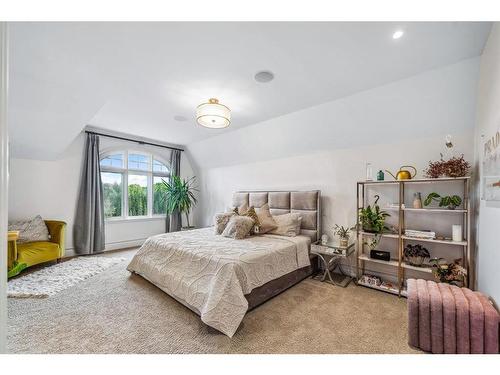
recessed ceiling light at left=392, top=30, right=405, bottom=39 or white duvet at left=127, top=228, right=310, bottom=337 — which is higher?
recessed ceiling light at left=392, top=30, right=405, bottom=39

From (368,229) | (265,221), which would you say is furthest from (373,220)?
(265,221)

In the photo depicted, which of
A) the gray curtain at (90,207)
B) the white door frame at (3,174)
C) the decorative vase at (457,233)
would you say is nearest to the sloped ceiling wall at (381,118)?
the decorative vase at (457,233)

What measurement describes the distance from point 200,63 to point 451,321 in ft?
10.0

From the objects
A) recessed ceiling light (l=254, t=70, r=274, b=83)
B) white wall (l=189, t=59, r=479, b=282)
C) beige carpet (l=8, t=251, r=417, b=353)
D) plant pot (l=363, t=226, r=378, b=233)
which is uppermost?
recessed ceiling light (l=254, t=70, r=274, b=83)

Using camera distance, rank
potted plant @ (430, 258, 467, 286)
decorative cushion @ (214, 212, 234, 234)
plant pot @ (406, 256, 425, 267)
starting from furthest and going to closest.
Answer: decorative cushion @ (214, 212, 234, 234) < plant pot @ (406, 256, 425, 267) < potted plant @ (430, 258, 467, 286)

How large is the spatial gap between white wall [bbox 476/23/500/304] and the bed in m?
1.80

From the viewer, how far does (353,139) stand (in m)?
3.22

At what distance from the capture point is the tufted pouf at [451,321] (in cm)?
137

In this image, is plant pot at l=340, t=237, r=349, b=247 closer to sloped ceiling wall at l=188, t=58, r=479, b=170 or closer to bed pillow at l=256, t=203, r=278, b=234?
bed pillow at l=256, t=203, r=278, b=234

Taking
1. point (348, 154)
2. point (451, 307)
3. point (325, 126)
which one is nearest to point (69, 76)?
point (325, 126)

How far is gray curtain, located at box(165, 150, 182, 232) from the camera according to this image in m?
5.48

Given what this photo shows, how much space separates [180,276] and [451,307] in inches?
94.7

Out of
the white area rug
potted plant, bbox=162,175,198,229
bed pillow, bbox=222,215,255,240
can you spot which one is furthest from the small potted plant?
the white area rug

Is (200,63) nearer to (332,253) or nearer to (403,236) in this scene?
(332,253)
